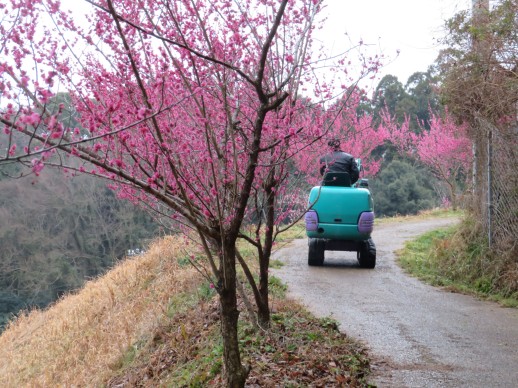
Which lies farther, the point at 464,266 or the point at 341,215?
the point at 341,215

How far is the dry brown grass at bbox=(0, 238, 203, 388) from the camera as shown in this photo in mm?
8562

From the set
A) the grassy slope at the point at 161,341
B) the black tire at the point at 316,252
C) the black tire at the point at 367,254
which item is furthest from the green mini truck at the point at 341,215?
the grassy slope at the point at 161,341

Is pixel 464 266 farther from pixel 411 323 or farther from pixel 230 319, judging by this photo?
pixel 230 319

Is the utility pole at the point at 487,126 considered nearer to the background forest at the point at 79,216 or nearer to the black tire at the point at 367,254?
the black tire at the point at 367,254

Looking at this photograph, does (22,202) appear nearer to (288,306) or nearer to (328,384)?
(288,306)

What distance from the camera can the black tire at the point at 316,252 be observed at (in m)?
10.4

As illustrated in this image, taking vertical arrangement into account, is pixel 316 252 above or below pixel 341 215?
below

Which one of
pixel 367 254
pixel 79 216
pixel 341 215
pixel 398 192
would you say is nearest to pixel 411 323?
pixel 341 215

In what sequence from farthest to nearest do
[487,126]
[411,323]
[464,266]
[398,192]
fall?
[398,192], [464,266], [487,126], [411,323]

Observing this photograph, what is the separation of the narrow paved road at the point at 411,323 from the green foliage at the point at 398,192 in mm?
20538

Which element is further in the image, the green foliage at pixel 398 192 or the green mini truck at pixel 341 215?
the green foliage at pixel 398 192

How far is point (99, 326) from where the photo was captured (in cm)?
1046

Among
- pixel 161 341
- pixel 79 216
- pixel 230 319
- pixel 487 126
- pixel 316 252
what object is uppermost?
pixel 487 126

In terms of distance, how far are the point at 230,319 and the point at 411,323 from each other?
3393mm
